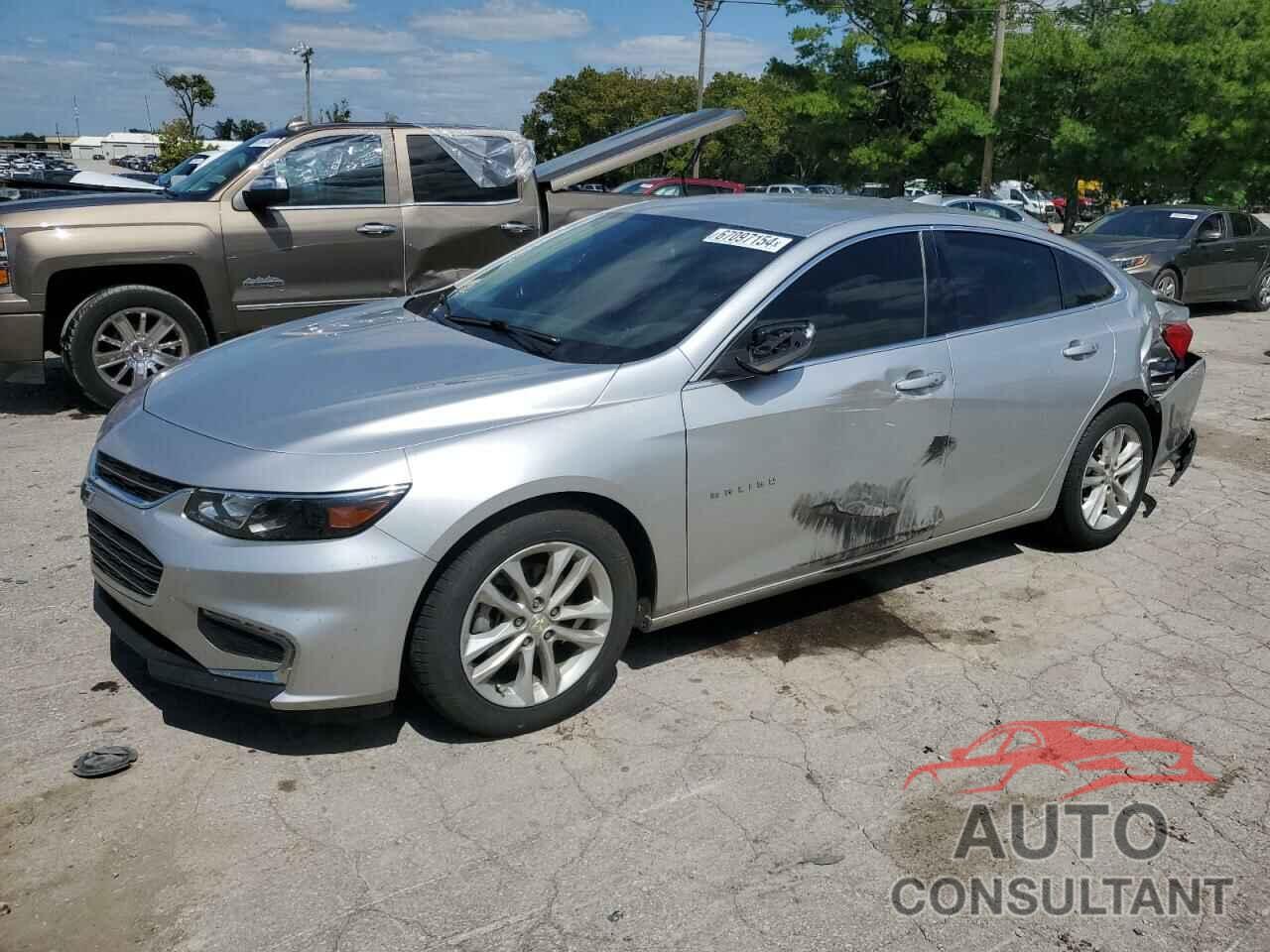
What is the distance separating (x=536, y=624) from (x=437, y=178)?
5.53m

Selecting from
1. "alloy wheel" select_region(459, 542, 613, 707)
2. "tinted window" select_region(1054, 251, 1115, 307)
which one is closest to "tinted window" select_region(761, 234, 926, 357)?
"tinted window" select_region(1054, 251, 1115, 307)

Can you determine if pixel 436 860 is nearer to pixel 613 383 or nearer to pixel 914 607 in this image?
pixel 613 383

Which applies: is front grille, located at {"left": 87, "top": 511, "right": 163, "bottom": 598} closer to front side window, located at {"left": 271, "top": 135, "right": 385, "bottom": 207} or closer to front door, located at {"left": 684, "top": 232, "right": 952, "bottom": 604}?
front door, located at {"left": 684, "top": 232, "right": 952, "bottom": 604}

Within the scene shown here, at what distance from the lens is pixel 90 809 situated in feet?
10.1

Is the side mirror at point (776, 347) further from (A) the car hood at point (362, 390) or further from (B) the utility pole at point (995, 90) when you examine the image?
(B) the utility pole at point (995, 90)

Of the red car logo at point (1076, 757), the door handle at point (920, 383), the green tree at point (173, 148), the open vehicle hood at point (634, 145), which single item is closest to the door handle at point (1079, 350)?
the door handle at point (920, 383)

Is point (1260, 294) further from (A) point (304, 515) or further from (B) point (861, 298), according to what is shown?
(A) point (304, 515)

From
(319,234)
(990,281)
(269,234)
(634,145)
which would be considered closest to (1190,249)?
(634,145)

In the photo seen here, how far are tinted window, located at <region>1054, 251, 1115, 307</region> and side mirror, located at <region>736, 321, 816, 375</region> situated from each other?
1.83 m

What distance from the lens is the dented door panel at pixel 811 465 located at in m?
3.70

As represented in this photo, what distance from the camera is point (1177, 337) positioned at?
5449 mm

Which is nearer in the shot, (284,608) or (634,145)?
(284,608)

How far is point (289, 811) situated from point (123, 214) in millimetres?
5422

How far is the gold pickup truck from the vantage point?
7.05m
